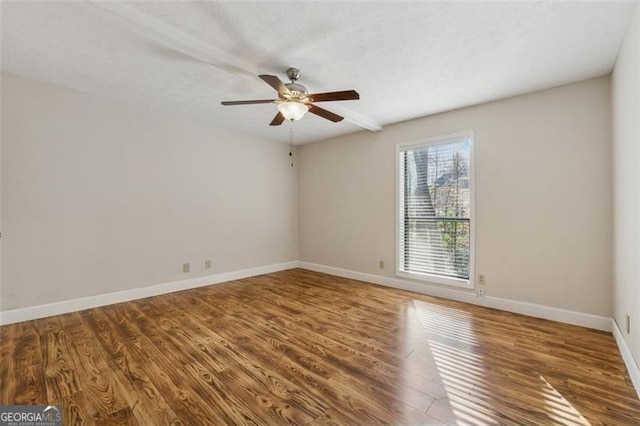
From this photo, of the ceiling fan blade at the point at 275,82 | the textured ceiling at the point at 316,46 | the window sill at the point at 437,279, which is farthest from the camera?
the window sill at the point at 437,279

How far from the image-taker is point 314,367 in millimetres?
2135

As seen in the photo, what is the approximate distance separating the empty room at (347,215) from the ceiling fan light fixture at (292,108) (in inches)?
1.0

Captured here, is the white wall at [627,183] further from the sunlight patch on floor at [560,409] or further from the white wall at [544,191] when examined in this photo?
the sunlight patch on floor at [560,409]

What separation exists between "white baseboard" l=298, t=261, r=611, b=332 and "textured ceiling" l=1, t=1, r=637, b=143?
8.08 feet

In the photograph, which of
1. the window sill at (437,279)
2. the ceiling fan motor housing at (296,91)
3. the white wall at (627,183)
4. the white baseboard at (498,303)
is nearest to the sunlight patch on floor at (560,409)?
the white wall at (627,183)

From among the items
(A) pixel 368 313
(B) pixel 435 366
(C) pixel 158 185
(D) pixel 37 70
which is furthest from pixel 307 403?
(D) pixel 37 70

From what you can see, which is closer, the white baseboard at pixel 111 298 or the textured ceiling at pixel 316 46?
the textured ceiling at pixel 316 46

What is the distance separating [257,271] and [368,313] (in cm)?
258

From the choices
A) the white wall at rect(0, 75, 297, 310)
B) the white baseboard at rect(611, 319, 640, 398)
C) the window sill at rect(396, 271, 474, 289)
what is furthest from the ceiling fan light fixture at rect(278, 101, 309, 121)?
the white baseboard at rect(611, 319, 640, 398)

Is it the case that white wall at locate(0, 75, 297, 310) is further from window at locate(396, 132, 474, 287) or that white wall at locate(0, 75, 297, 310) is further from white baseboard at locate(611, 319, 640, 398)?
white baseboard at locate(611, 319, 640, 398)

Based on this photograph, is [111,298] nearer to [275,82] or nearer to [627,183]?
[275,82]

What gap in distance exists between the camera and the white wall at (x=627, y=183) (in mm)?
1879

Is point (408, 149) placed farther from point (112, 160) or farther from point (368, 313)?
point (112, 160)

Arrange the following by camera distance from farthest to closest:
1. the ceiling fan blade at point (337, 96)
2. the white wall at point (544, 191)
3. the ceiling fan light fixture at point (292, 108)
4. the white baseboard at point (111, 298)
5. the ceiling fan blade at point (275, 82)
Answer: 1. the white baseboard at point (111, 298)
2. the white wall at point (544, 191)
3. the ceiling fan light fixture at point (292, 108)
4. the ceiling fan blade at point (337, 96)
5. the ceiling fan blade at point (275, 82)
